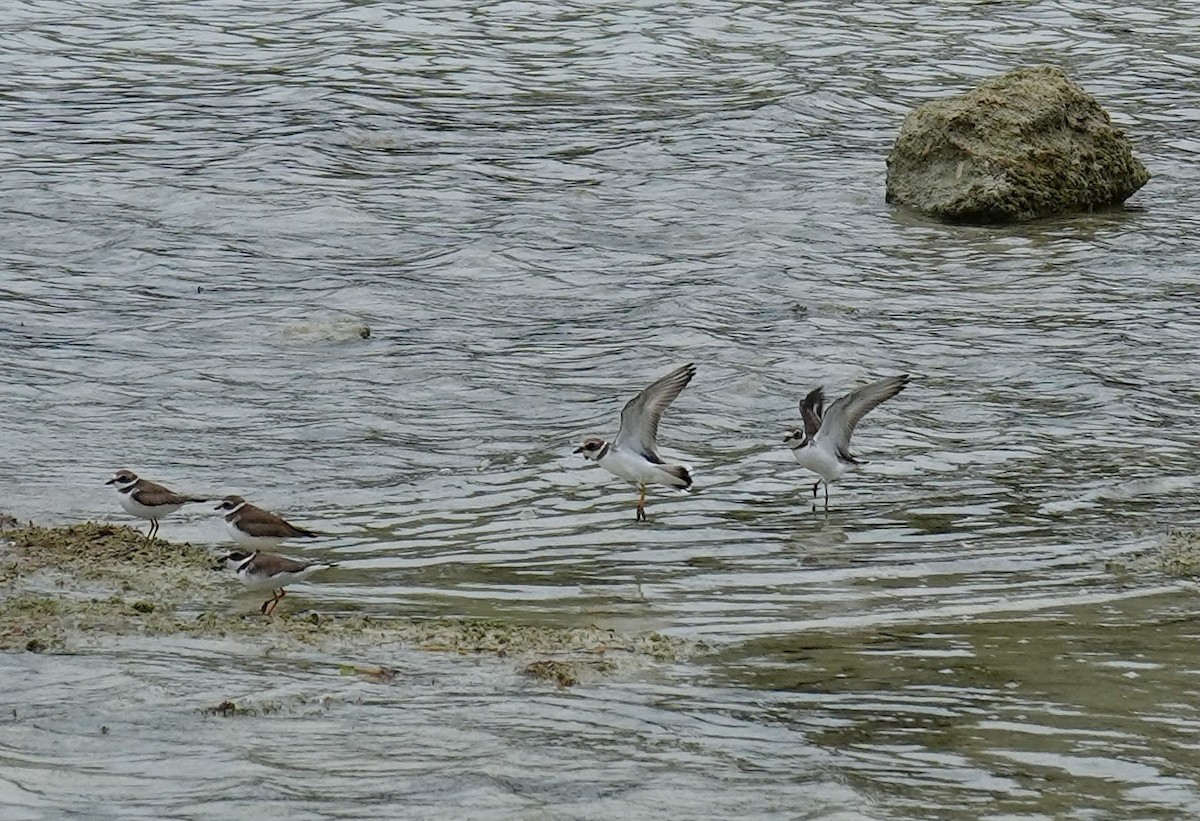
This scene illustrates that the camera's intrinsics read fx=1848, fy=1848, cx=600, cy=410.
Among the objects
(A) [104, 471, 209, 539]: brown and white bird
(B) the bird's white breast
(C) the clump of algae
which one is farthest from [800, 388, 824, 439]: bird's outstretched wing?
(A) [104, 471, 209, 539]: brown and white bird

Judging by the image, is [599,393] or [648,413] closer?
[648,413]

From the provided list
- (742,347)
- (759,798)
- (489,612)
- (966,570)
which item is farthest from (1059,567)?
(742,347)

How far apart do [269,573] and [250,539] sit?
726 millimetres

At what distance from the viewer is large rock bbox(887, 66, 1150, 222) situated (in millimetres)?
18875

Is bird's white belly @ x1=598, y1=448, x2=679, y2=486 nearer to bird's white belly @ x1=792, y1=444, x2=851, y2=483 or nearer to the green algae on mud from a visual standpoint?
bird's white belly @ x1=792, y1=444, x2=851, y2=483

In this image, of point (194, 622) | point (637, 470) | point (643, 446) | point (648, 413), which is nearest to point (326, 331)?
point (648, 413)

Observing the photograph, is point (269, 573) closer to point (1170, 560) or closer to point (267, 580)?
point (267, 580)

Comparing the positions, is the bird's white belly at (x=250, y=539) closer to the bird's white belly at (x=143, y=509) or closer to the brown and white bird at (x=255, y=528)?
the brown and white bird at (x=255, y=528)

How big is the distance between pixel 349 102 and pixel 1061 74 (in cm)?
857

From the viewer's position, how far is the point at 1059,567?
10227 millimetres

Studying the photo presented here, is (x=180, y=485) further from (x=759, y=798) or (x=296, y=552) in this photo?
(x=759, y=798)

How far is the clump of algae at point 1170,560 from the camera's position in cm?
1003

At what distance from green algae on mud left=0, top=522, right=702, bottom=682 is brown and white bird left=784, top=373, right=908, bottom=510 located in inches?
108

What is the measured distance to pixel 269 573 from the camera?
923cm
